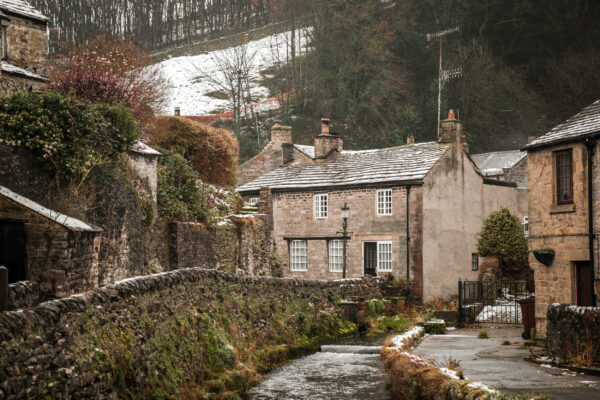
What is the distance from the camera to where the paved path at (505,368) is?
10758 millimetres

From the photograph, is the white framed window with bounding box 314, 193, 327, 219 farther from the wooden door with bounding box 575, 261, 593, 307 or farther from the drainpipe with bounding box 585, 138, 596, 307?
the drainpipe with bounding box 585, 138, 596, 307

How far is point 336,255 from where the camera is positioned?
3316 centimetres

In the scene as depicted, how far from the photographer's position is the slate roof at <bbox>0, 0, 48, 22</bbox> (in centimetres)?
2241

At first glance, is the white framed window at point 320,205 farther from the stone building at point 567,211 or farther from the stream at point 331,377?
the stone building at point 567,211

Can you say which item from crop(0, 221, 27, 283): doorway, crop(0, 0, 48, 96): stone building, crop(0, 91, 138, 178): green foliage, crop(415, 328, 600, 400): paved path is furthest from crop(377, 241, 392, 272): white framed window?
crop(0, 221, 27, 283): doorway

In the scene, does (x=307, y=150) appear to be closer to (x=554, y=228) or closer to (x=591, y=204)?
(x=554, y=228)

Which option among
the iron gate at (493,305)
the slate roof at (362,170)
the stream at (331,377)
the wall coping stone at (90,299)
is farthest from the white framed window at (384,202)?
the wall coping stone at (90,299)

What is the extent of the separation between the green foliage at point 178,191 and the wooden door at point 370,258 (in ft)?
32.7

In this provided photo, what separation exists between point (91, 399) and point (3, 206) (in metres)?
5.93

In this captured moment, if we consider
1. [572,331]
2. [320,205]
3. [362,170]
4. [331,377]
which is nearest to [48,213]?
[331,377]

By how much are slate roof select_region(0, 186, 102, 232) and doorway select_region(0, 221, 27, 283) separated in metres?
0.57

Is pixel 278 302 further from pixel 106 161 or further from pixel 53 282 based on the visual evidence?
pixel 53 282

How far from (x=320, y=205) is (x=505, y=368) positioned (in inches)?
829

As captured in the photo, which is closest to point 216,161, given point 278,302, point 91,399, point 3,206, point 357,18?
point 278,302
